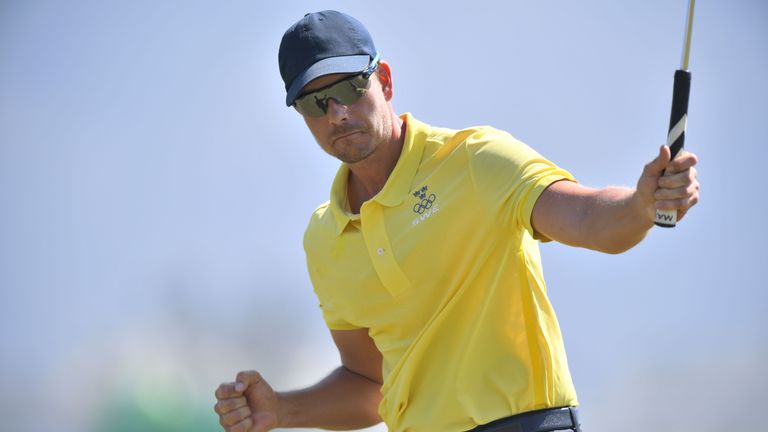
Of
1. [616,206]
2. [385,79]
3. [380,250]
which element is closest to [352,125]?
[385,79]

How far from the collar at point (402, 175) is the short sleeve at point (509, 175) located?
0.29m

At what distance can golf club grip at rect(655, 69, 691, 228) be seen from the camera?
2.56m

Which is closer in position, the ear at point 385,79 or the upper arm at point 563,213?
the upper arm at point 563,213

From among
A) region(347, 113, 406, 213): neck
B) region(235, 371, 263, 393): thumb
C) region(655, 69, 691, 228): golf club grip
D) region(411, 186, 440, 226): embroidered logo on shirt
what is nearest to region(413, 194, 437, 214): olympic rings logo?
region(411, 186, 440, 226): embroidered logo on shirt

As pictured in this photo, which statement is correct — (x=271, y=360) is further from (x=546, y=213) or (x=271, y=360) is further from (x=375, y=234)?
(x=546, y=213)

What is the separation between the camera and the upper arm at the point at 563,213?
3.03 m

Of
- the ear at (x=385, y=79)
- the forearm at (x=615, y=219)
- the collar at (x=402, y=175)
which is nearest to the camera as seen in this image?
the forearm at (x=615, y=219)

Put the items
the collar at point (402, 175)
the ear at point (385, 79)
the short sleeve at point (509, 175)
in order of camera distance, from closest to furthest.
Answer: the short sleeve at point (509, 175), the collar at point (402, 175), the ear at point (385, 79)

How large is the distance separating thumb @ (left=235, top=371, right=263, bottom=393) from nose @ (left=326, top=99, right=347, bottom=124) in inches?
39.9

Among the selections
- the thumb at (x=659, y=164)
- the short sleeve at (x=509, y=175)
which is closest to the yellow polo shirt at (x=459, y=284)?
the short sleeve at (x=509, y=175)

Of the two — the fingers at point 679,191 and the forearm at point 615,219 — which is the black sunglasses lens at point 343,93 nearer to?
the forearm at point 615,219

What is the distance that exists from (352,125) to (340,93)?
122 millimetres

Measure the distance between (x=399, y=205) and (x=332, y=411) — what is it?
3.54 ft

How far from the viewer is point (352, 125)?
385 cm
